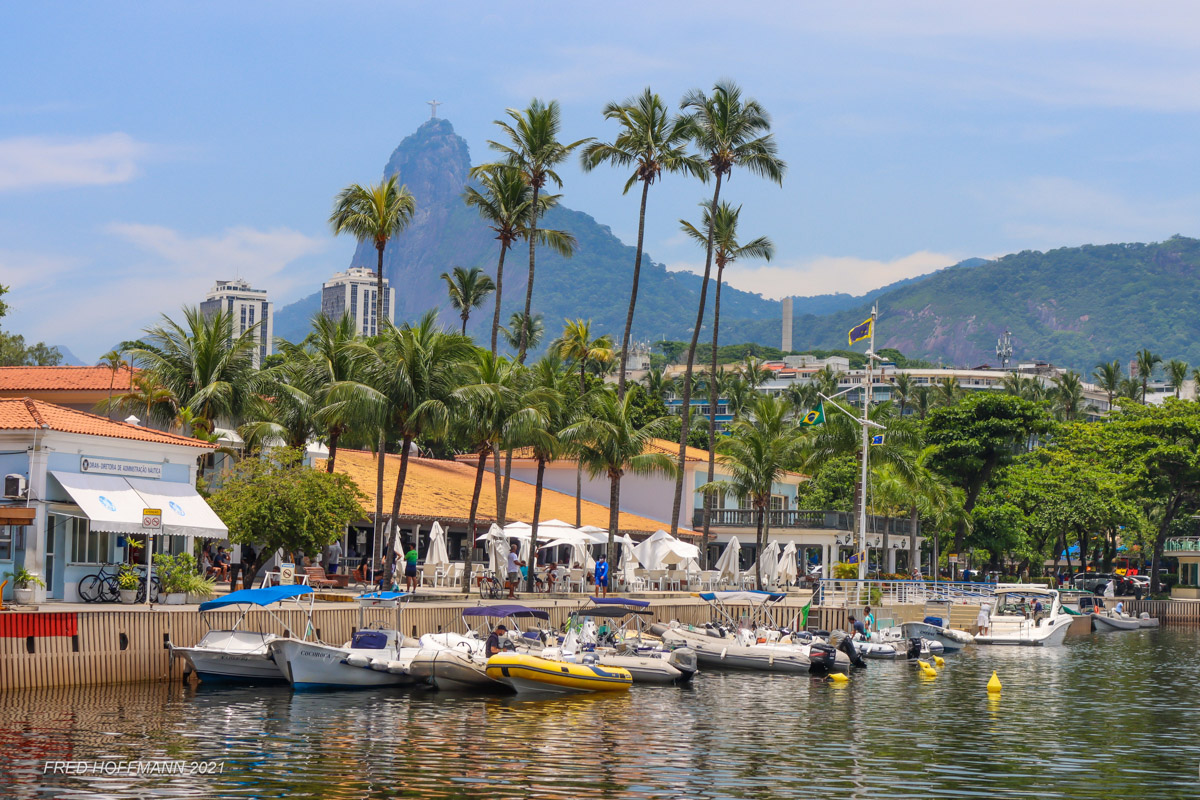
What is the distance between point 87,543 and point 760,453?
3388 centimetres

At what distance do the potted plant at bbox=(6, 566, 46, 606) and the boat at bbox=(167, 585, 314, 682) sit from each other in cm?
410

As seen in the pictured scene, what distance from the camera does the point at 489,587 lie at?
1826 inches

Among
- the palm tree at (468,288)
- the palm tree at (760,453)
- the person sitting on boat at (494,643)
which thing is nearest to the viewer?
the person sitting on boat at (494,643)

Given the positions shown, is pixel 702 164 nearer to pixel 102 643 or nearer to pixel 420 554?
pixel 420 554

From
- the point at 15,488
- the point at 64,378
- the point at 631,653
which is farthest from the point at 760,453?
the point at 15,488

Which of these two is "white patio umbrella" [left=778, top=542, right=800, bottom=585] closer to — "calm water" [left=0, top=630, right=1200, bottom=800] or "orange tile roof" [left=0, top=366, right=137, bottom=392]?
"calm water" [left=0, top=630, right=1200, bottom=800]

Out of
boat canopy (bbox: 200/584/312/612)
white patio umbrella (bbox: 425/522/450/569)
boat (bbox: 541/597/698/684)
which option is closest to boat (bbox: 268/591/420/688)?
boat canopy (bbox: 200/584/312/612)

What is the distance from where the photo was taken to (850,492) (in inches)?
3310

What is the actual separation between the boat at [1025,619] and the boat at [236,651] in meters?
38.3

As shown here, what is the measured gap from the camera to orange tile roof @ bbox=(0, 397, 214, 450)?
32.9 meters

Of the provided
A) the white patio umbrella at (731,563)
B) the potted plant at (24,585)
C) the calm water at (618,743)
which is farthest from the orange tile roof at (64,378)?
the white patio umbrella at (731,563)

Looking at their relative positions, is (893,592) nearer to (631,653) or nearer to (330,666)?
(631,653)

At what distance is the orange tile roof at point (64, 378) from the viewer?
48.3 metres

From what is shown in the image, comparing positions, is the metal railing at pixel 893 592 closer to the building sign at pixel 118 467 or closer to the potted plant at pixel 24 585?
the building sign at pixel 118 467
